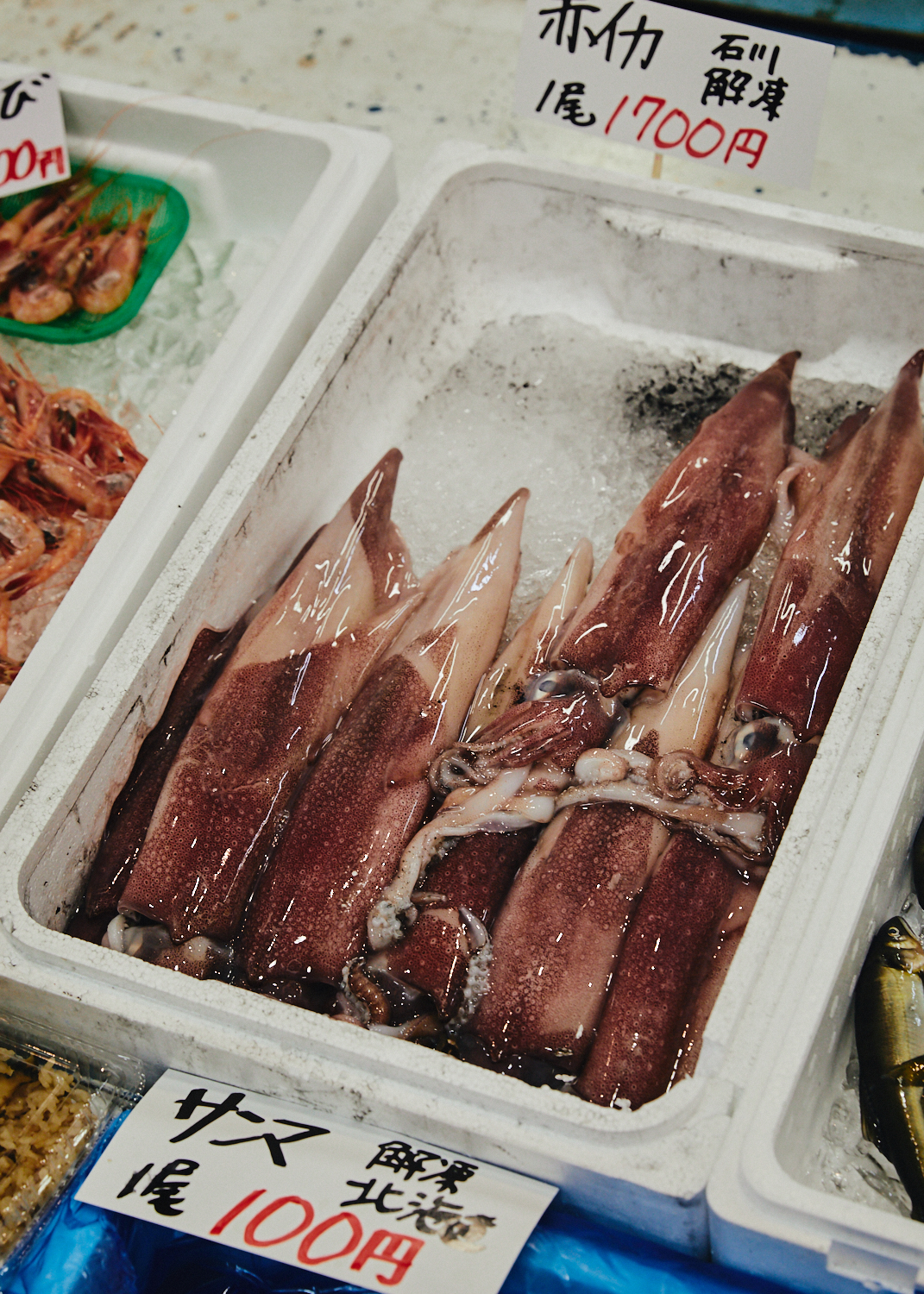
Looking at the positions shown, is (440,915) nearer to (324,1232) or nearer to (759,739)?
(324,1232)

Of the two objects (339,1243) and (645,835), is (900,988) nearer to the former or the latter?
(645,835)

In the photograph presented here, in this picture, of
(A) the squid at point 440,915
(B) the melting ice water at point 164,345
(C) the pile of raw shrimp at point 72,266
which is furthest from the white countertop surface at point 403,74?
(A) the squid at point 440,915

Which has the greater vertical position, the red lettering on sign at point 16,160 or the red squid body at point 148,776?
the red lettering on sign at point 16,160

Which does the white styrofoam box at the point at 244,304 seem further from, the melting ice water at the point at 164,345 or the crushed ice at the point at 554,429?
the crushed ice at the point at 554,429

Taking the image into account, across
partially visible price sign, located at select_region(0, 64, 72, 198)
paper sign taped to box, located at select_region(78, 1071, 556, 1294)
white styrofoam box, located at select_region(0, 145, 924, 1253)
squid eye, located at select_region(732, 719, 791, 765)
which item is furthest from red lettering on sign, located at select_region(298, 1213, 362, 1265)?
partially visible price sign, located at select_region(0, 64, 72, 198)

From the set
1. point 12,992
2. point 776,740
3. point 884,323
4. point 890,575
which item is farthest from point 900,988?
point 884,323

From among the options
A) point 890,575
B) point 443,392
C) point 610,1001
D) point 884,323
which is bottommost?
point 610,1001

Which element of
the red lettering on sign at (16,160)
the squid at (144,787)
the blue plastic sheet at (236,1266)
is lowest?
the blue plastic sheet at (236,1266)
